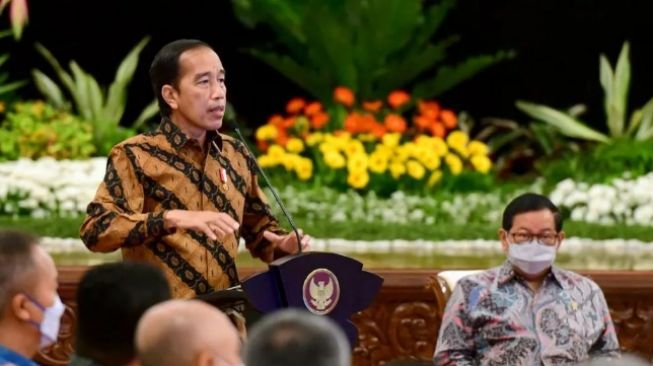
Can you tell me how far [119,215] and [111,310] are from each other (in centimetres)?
116

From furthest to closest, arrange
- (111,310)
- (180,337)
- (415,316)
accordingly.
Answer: (415,316) → (111,310) → (180,337)

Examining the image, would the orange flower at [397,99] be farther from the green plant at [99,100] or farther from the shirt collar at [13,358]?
the shirt collar at [13,358]

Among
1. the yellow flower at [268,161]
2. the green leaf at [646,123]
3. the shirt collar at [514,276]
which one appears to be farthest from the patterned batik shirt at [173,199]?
the green leaf at [646,123]

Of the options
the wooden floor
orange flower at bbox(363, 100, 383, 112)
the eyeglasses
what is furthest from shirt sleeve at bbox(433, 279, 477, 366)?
orange flower at bbox(363, 100, 383, 112)

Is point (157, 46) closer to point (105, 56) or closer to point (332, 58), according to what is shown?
point (105, 56)

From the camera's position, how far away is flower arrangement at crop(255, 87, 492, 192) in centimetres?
898

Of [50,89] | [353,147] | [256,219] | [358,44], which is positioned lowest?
[256,219]

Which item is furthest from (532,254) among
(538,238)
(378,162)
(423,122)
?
(423,122)

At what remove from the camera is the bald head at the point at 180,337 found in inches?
106

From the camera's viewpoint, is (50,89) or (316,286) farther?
(50,89)

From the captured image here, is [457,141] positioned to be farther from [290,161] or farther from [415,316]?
[415,316]

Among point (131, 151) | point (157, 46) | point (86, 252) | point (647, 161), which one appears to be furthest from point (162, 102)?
point (157, 46)

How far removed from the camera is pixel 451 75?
1059 centimetres

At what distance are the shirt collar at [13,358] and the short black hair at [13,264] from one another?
0.08m
